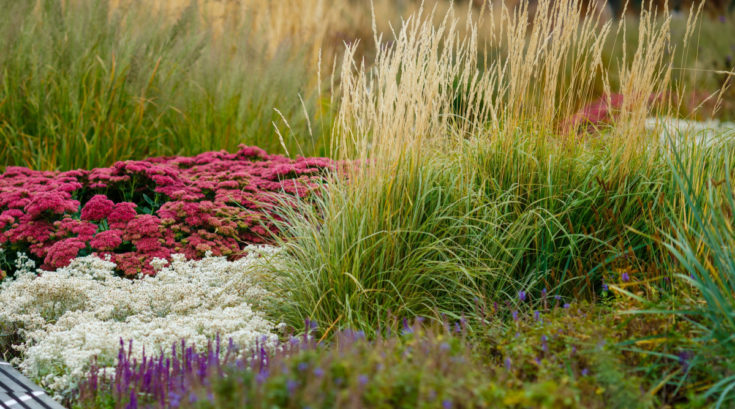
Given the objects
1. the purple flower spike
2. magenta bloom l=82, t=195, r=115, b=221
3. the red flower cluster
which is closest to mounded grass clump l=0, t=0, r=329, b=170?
the red flower cluster

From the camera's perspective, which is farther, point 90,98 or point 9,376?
point 90,98

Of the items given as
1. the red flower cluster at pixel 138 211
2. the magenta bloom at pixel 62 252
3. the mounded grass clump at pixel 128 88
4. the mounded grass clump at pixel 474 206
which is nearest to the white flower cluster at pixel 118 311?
the magenta bloom at pixel 62 252

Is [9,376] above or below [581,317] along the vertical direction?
below

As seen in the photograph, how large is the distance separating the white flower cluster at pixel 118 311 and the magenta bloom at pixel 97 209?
1.42ft

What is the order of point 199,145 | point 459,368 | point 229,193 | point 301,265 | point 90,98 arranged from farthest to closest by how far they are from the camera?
point 199,145 → point 90,98 → point 229,193 → point 301,265 → point 459,368

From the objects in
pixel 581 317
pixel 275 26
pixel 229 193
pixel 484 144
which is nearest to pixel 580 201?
pixel 484 144

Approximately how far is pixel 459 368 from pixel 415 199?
1.74 metres

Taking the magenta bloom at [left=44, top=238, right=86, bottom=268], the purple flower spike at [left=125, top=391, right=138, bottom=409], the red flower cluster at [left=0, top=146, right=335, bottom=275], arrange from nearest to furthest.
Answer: the purple flower spike at [left=125, top=391, right=138, bottom=409] < the magenta bloom at [left=44, top=238, right=86, bottom=268] < the red flower cluster at [left=0, top=146, right=335, bottom=275]

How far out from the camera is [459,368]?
6.96 feet

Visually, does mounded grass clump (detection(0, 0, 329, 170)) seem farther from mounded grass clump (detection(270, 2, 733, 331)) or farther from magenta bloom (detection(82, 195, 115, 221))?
mounded grass clump (detection(270, 2, 733, 331))

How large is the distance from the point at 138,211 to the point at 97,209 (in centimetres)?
72

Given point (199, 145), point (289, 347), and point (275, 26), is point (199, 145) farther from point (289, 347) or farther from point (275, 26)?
point (289, 347)

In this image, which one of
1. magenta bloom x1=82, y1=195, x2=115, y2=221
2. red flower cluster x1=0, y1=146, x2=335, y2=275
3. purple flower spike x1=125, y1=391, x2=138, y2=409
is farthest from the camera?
magenta bloom x1=82, y1=195, x2=115, y2=221

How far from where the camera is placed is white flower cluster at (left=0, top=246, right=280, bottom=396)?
3215 mm
